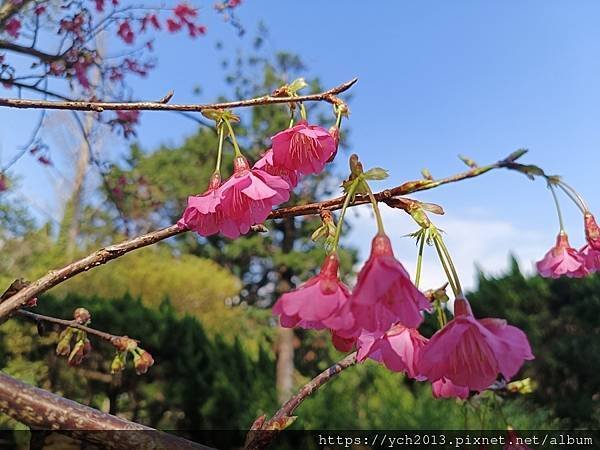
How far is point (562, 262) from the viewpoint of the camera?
118cm

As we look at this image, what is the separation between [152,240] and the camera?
0.72m

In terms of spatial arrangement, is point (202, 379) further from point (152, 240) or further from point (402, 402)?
point (152, 240)

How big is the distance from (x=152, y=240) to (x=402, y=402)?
9.54ft

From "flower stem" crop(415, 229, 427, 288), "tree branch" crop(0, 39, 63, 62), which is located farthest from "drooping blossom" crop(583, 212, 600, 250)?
"tree branch" crop(0, 39, 63, 62)

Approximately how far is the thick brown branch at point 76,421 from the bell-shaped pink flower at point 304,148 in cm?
43

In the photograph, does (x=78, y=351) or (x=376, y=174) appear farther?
(x=78, y=351)

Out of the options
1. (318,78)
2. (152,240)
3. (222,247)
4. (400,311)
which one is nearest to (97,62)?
(152,240)

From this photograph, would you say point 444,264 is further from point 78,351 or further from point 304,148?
point 78,351

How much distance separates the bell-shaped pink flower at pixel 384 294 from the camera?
55 centimetres

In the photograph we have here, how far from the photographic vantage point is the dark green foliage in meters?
A: 4.53

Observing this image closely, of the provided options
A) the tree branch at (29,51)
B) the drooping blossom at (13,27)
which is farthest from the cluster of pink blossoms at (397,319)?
the drooping blossom at (13,27)

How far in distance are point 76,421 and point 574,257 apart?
1008 millimetres

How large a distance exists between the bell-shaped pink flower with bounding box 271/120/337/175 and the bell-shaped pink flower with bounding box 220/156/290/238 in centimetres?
5

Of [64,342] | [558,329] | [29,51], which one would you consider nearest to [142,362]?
[64,342]
